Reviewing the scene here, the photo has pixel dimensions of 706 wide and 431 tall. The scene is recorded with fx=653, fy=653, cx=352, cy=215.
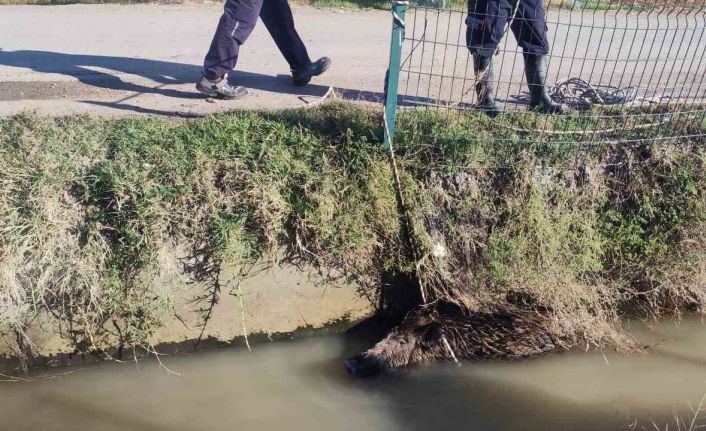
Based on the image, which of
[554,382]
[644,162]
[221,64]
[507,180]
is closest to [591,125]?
[644,162]

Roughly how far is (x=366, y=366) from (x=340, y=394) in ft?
0.75

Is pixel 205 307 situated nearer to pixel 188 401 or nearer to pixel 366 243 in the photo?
pixel 188 401

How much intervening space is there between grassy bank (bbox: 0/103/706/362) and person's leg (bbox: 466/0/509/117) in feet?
1.04

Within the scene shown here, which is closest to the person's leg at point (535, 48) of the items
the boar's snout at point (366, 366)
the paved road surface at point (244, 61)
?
the paved road surface at point (244, 61)

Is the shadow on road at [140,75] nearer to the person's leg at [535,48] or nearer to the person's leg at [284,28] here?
the person's leg at [284,28]

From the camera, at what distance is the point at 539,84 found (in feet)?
15.5

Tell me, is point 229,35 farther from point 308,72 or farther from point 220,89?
point 308,72

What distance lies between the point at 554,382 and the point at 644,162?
1.63m

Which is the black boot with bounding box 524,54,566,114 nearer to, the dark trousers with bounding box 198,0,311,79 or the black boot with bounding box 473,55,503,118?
the black boot with bounding box 473,55,503,118

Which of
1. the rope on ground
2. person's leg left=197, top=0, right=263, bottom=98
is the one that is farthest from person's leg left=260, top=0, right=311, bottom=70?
the rope on ground

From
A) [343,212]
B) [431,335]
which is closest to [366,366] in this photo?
[431,335]

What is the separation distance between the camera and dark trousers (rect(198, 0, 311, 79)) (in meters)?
4.80

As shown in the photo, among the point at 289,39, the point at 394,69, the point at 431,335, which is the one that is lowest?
the point at 431,335

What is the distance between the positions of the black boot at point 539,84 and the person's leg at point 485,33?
336 mm
